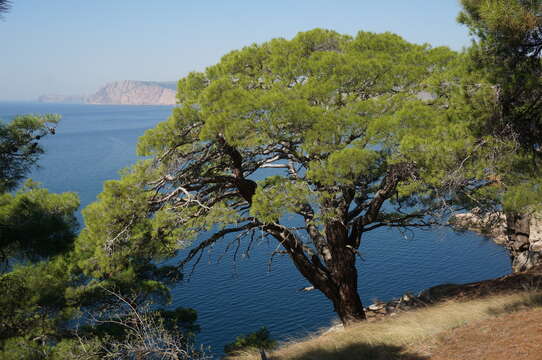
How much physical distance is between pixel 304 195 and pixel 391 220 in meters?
2.98

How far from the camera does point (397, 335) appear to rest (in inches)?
298

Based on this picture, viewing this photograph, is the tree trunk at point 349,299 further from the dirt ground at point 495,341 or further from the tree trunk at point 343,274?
the dirt ground at point 495,341

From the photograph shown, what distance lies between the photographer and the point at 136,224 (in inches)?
322

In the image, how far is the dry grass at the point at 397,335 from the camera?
7115mm

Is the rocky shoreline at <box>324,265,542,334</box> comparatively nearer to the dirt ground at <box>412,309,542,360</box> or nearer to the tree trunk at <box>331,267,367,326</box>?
the tree trunk at <box>331,267,367,326</box>

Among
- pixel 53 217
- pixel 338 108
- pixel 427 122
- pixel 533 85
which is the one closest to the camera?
pixel 53 217

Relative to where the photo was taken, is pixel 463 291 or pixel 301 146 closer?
pixel 301 146

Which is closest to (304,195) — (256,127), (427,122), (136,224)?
(256,127)

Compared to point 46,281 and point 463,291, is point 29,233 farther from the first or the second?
point 463,291

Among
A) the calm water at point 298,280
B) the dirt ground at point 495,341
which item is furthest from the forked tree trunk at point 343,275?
the calm water at point 298,280

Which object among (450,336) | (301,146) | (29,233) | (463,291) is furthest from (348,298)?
(29,233)

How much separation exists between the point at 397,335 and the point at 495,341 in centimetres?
173

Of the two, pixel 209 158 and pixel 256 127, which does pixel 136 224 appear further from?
pixel 256 127

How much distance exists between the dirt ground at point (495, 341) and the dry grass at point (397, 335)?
0.79 feet
